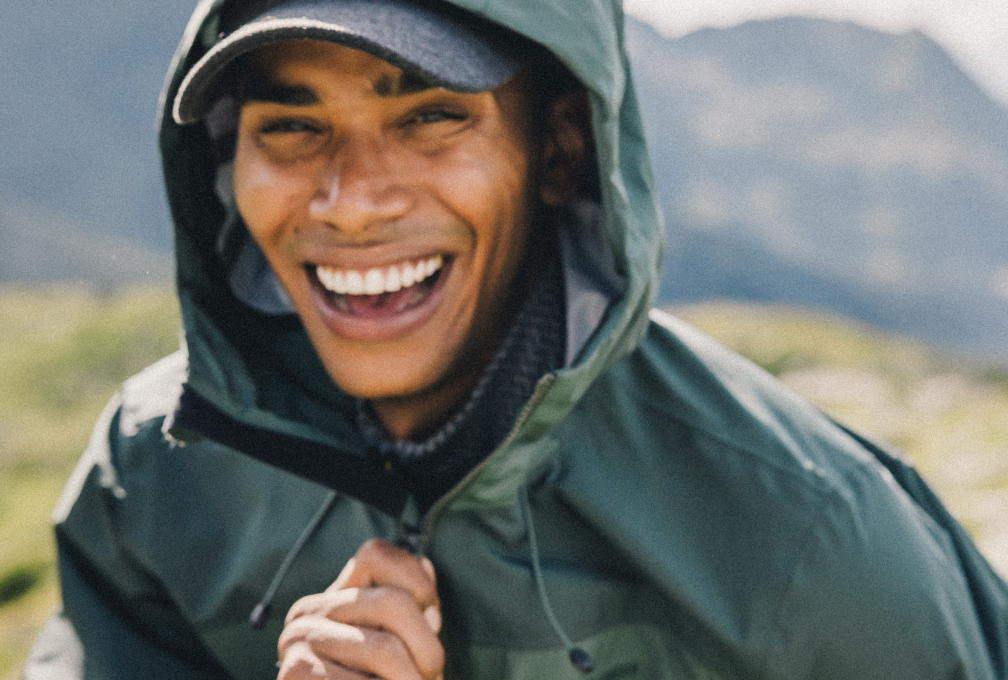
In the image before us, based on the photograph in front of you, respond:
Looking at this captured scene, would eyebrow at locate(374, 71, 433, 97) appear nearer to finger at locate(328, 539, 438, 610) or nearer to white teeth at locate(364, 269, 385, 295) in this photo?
white teeth at locate(364, 269, 385, 295)

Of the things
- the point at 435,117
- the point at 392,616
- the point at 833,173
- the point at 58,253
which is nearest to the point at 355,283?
the point at 435,117

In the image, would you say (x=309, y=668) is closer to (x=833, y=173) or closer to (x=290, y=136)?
(x=290, y=136)

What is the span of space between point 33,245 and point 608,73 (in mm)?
42080

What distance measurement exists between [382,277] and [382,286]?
0.02 meters

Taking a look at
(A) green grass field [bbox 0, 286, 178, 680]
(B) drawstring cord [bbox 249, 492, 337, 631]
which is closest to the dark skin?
(B) drawstring cord [bbox 249, 492, 337, 631]

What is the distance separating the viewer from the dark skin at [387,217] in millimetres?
1877

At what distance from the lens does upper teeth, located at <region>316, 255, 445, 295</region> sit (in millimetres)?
2086

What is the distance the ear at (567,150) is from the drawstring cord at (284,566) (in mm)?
1035

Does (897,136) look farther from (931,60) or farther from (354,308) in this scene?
(354,308)

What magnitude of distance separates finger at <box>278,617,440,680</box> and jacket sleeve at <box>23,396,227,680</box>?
0.95 meters

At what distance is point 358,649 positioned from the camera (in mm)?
1796

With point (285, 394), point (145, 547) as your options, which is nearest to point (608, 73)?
point (285, 394)

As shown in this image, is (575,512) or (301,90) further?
(575,512)

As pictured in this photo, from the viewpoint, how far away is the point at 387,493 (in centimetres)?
225
